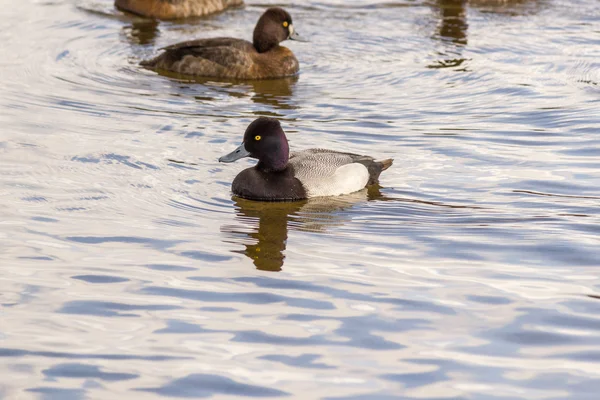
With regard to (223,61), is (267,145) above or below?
below

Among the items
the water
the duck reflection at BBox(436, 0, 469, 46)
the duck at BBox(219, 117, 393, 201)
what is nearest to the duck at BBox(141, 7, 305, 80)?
the water

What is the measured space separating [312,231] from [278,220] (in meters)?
0.49

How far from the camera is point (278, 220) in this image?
8625mm

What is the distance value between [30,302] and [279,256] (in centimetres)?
184

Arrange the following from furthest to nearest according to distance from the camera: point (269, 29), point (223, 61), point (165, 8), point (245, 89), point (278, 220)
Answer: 1. point (165, 8)
2. point (269, 29)
3. point (223, 61)
4. point (245, 89)
5. point (278, 220)

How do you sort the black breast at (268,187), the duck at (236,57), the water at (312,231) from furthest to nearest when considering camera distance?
the duck at (236,57) → the black breast at (268,187) → the water at (312,231)

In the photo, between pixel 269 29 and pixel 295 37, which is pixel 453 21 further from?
pixel 269 29

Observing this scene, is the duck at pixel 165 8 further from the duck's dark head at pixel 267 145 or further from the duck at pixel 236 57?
the duck's dark head at pixel 267 145

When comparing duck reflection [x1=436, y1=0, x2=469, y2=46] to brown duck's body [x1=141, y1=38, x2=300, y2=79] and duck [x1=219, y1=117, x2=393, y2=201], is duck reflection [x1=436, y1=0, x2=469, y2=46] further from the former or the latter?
duck [x1=219, y1=117, x2=393, y2=201]

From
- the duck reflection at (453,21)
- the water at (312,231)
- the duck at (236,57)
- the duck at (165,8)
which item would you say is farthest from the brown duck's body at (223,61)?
the duck at (165,8)

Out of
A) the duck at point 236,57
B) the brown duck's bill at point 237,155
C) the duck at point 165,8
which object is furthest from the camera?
the duck at point 165,8

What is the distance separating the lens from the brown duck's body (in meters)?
13.6

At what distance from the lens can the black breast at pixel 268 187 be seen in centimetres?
900

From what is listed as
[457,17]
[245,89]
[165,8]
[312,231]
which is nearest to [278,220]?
[312,231]
